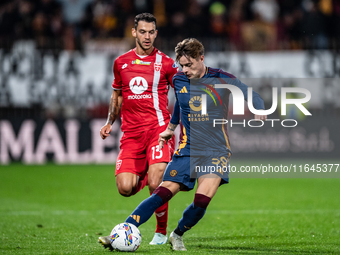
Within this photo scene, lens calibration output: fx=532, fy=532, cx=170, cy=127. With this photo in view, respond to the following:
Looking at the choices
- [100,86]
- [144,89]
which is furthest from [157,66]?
[100,86]

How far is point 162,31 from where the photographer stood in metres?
14.9

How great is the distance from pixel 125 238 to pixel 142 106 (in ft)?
5.76

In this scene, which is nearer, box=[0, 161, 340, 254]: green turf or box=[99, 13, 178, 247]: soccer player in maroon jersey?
box=[0, 161, 340, 254]: green turf

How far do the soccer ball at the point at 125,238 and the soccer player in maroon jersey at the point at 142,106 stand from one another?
0.98 meters

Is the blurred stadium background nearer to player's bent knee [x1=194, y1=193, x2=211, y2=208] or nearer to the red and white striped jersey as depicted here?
the red and white striped jersey

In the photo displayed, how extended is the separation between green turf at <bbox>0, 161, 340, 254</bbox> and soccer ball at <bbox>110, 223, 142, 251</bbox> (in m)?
0.19

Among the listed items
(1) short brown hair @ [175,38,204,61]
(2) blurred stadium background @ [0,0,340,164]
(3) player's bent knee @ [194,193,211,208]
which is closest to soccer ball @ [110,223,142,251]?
(3) player's bent knee @ [194,193,211,208]

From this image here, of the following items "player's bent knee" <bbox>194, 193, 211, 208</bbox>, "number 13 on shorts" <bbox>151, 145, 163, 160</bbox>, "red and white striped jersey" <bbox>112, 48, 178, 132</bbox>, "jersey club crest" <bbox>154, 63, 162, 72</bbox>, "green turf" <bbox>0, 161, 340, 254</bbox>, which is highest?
"jersey club crest" <bbox>154, 63, 162, 72</bbox>

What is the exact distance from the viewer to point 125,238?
188 inches

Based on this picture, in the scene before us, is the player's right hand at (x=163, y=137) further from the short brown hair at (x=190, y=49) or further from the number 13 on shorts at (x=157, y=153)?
the short brown hair at (x=190, y=49)

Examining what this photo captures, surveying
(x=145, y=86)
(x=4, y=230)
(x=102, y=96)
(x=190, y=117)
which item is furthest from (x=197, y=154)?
(x=102, y=96)

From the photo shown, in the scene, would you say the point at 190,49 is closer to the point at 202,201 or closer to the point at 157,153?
the point at 157,153

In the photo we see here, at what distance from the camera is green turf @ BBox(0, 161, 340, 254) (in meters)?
5.42

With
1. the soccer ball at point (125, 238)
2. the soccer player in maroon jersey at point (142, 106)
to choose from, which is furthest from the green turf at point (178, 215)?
the soccer player in maroon jersey at point (142, 106)
